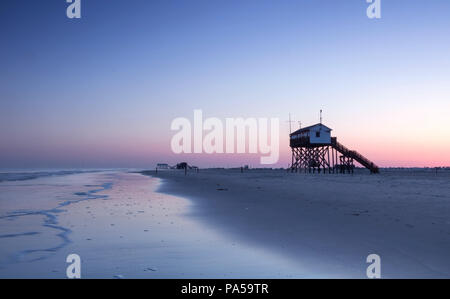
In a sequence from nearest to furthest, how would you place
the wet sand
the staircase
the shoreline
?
the wet sand
the shoreline
the staircase

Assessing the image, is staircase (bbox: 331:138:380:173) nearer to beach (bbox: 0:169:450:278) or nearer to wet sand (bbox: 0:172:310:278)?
beach (bbox: 0:169:450:278)

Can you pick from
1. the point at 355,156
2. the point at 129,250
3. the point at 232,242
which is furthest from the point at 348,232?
the point at 355,156

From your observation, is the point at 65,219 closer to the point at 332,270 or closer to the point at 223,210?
the point at 223,210

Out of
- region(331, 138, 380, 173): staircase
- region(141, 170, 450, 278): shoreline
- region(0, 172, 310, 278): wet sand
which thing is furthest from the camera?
region(331, 138, 380, 173): staircase

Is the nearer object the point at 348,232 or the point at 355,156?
the point at 348,232

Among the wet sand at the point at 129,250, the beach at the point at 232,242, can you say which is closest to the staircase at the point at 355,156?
the beach at the point at 232,242

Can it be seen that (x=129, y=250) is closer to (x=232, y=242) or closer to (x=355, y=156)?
(x=232, y=242)

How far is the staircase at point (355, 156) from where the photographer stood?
60.2 metres

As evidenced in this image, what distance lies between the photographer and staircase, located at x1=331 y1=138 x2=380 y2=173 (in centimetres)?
6022

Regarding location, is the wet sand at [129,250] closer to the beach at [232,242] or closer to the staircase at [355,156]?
the beach at [232,242]

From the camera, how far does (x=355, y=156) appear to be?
6091 cm

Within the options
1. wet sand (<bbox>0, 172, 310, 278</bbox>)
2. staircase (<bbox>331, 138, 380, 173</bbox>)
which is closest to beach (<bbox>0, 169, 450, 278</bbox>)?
wet sand (<bbox>0, 172, 310, 278</bbox>)

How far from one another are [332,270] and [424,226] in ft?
16.3
